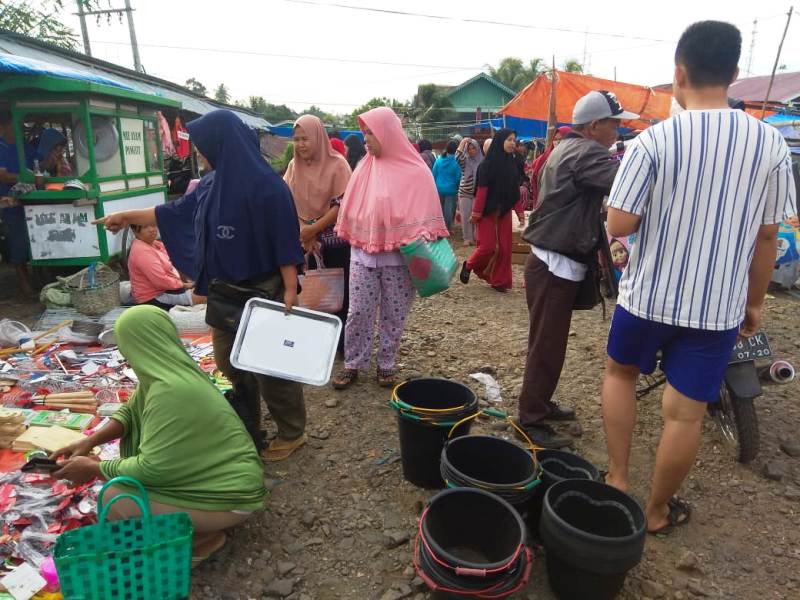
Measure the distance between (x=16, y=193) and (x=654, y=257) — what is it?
6194 millimetres

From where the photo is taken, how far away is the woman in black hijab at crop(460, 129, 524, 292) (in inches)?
231

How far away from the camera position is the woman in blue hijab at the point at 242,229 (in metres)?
2.59

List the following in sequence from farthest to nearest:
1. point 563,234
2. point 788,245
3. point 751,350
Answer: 1. point 788,245
2. point 751,350
3. point 563,234

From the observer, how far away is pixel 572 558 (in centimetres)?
184

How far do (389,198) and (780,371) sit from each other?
7.84 ft

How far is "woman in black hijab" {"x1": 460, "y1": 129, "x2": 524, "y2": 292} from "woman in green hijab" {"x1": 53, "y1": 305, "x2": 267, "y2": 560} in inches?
170

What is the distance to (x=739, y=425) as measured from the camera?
276cm

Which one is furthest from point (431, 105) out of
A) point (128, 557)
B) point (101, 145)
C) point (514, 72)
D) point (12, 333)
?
point (128, 557)

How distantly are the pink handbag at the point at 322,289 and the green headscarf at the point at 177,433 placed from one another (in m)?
1.51

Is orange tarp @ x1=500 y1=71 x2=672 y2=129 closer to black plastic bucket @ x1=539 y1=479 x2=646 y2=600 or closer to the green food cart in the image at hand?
the green food cart

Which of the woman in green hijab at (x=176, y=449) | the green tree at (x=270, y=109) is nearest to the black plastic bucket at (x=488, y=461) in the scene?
the woman in green hijab at (x=176, y=449)

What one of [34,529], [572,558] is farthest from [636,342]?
[34,529]

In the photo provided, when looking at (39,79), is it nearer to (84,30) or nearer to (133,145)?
(133,145)

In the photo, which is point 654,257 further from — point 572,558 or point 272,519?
point 272,519
